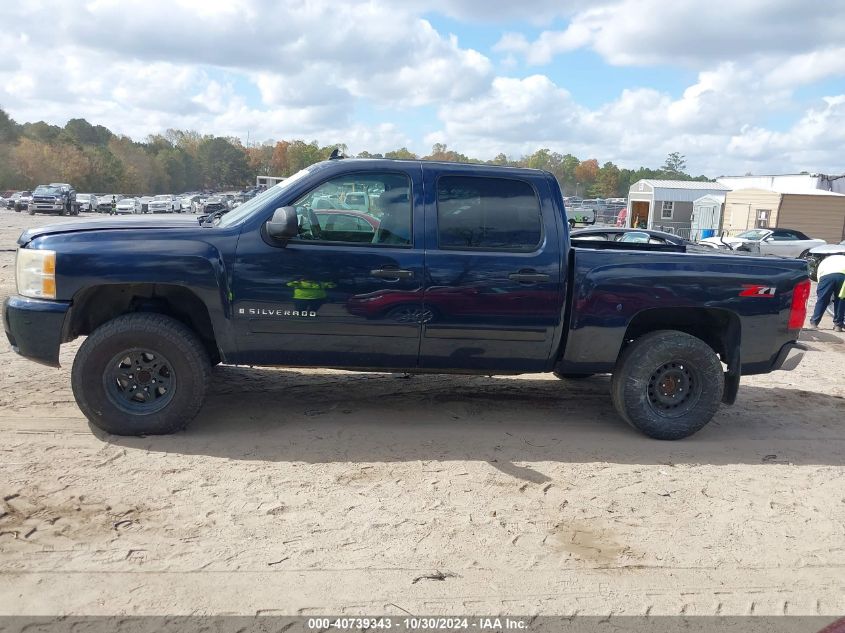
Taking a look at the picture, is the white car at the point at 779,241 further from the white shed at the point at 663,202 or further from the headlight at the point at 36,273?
the headlight at the point at 36,273

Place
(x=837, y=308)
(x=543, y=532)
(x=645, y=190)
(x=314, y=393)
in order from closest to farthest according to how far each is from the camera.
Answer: (x=543, y=532), (x=314, y=393), (x=837, y=308), (x=645, y=190)

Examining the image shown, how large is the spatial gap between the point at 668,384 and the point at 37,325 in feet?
15.0

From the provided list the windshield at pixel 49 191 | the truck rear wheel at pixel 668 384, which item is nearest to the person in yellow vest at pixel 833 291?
the truck rear wheel at pixel 668 384

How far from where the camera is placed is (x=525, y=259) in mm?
4953

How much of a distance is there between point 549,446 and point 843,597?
2.11m

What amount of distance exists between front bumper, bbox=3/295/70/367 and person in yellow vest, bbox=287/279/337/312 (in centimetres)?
151

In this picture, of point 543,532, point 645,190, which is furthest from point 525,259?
point 645,190

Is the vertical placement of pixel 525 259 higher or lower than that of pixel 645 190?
lower

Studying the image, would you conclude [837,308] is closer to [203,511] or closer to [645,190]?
[203,511]

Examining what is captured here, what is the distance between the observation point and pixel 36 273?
4.64 m

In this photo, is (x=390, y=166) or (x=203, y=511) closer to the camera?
(x=203, y=511)

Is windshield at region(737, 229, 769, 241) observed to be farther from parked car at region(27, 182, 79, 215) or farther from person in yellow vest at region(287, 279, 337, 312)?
parked car at region(27, 182, 79, 215)

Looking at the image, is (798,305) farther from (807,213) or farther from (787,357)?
(807,213)

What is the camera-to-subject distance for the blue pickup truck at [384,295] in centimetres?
469
